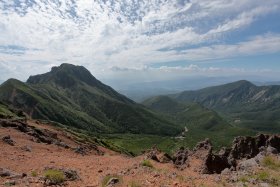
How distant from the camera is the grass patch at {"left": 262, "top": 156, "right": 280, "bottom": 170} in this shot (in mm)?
29466

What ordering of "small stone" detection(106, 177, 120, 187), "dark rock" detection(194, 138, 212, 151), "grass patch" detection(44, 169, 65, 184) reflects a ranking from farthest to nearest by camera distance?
"dark rock" detection(194, 138, 212, 151), "small stone" detection(106, 177, 120, 187), "grass patch" detection(44, 169, 65, 184)

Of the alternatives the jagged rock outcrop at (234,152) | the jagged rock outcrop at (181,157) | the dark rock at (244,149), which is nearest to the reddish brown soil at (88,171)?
the jagged rock outcrop at (234,152)

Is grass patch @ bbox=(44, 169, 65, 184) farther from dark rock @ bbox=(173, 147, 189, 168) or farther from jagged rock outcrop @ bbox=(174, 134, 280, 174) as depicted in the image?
dark rock @ bbox=(173, 147, 189, 168)

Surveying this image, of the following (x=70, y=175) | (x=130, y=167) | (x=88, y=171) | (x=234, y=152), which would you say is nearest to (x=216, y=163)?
(x=234, y=152)

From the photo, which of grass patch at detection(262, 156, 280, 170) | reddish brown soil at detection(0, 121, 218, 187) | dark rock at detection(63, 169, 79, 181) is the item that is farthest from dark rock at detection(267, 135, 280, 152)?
dark rock at detection(63, 169, 79, 181)

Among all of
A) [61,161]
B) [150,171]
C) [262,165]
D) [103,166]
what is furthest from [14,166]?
[262,165]

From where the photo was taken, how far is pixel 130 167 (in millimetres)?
27578

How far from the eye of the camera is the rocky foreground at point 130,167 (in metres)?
21.8

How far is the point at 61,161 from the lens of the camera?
3078cm

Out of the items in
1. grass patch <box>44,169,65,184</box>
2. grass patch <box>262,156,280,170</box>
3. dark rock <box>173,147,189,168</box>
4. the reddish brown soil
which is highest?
grass patch <box>44,169,65,184</box>

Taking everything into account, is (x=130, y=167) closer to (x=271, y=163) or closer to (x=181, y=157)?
(x=271, y=163)

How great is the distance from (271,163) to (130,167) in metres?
13.2

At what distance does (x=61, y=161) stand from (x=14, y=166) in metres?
5.53

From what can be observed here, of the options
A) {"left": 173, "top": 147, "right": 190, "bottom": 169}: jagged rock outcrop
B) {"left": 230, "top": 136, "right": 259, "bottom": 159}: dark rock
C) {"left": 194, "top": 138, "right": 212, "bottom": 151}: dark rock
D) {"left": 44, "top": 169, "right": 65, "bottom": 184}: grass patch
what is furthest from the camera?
{"left": 194, "top": 138, "right": 212, "bottom": 151}: dark rock
